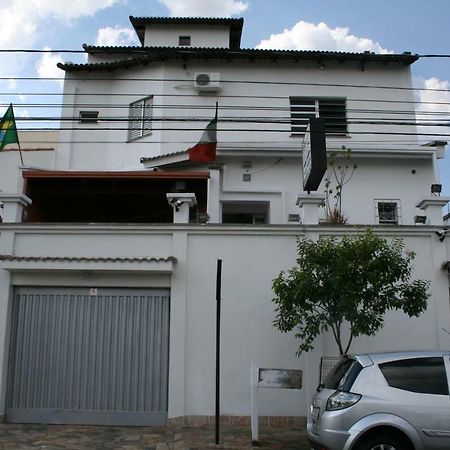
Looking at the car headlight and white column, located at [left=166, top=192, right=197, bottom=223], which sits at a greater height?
white column, located at [left=166, top=192, right=197, bottom=223]

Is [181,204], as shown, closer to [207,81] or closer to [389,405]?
[389,405]

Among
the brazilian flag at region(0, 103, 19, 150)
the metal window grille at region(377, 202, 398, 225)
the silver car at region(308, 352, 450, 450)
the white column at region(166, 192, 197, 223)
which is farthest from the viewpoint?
the metal window grille at region(377, 202, 398, 225)

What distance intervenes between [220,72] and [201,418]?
10.9 metres

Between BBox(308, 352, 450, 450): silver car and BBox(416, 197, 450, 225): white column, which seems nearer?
BBox(308, 352, 450, 450): silver car

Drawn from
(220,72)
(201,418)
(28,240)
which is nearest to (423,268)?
(201,418)

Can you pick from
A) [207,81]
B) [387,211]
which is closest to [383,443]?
[387,211]

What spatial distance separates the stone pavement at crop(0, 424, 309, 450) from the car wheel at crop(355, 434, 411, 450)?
2208 mm

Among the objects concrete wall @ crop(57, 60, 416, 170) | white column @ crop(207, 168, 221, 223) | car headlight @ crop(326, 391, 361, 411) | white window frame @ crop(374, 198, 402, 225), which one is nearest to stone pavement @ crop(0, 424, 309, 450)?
car headlight @ crop(326, 391, 361, 411)

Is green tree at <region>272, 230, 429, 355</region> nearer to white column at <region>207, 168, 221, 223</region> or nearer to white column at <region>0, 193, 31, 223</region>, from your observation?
white column at <region>0, 193, 31, 223</region>

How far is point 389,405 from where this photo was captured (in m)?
6.49

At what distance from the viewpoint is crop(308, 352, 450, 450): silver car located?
6402mm

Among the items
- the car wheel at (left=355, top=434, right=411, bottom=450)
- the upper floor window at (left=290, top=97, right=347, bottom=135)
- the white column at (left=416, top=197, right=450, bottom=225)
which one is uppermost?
the upper floor window at (left=290, top=97, right=347, bottom=135)

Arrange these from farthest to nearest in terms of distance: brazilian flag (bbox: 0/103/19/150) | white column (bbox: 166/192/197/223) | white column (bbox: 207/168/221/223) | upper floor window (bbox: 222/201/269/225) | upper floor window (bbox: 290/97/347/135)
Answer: upper floor window (bbox: 290/97/347/135), upper floor window (bbox: 222/201/269/225), white column (bbox: 207/168/221/223), brazilian flag (bbox: 0/103/19/150), white column (bbox: 166/192/197/223)

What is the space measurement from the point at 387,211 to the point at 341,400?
31.4 ft
